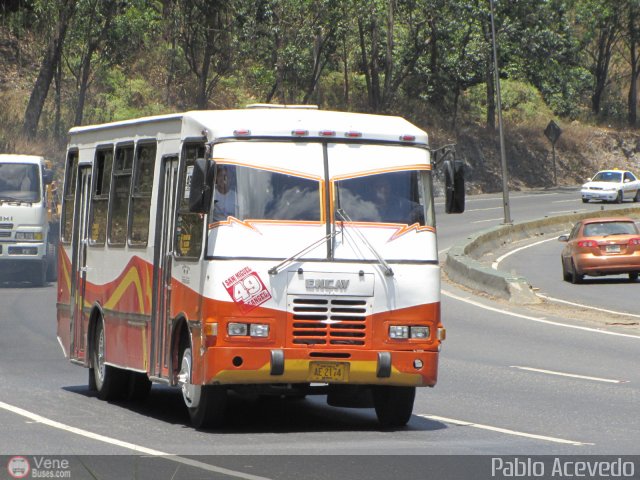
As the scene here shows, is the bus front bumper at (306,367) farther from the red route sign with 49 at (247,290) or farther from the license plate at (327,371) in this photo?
the red route sign with 49 at (247,290)

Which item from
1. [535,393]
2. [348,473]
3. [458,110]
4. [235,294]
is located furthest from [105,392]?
[458,110]

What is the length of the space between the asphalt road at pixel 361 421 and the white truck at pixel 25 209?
9.16 metres

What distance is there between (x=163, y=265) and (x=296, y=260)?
170 centimetres

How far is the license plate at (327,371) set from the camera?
36.3ft

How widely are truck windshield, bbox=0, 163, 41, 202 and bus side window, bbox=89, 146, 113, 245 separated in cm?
1566

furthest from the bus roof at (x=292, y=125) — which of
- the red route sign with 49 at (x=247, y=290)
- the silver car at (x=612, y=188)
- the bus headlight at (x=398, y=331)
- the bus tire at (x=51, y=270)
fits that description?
the silver car at (x=612, y=188)

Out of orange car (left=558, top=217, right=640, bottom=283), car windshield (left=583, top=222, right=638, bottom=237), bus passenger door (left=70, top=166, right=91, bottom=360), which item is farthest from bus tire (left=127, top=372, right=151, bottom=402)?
car windshield (left=583, top=222, right=638, bottom=237)

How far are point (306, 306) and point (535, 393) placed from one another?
172 inches

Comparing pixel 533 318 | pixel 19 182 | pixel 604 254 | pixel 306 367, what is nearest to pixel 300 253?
pixel 306 367

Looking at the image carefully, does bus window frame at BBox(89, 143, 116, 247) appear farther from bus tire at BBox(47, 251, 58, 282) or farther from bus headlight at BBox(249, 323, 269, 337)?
bus tire at BBox(47, 251, 58, 282)

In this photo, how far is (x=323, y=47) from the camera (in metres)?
66.1

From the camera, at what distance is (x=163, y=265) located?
12336mm

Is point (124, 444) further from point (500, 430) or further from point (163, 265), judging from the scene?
point (500, 430)

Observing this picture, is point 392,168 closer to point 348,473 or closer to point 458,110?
point 348,473
